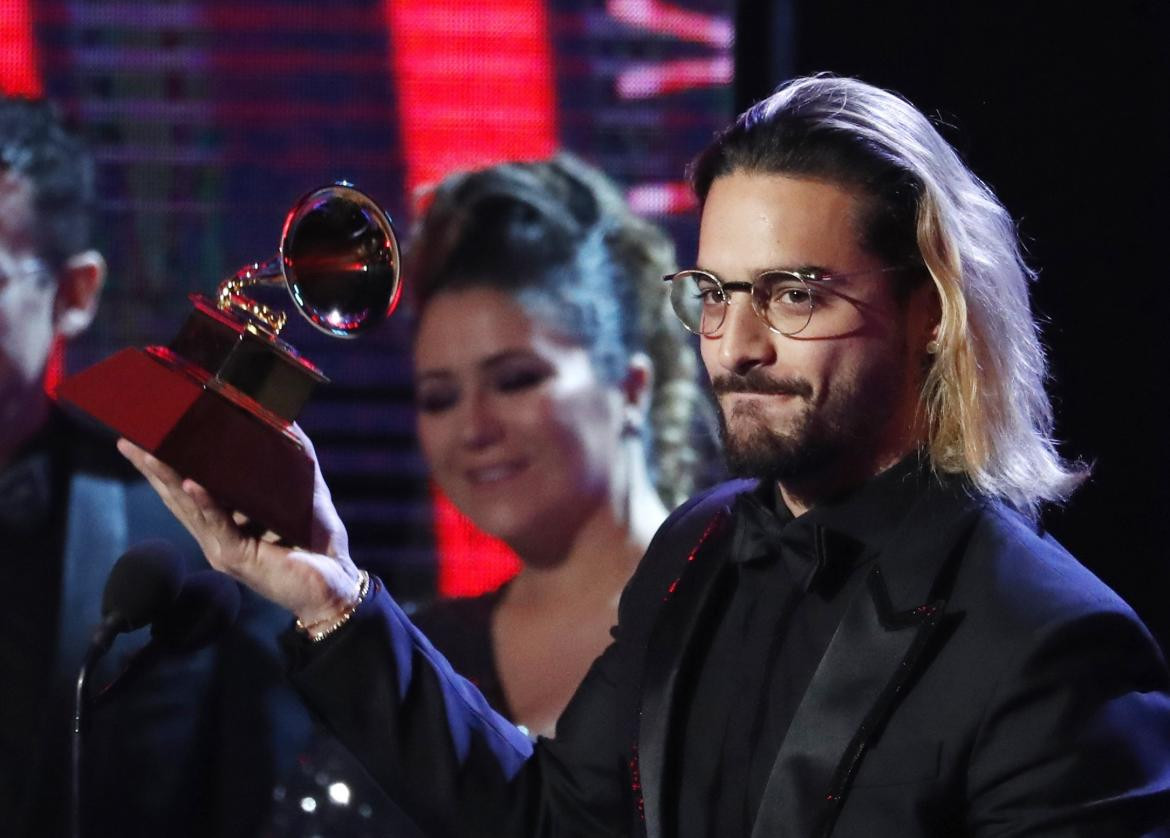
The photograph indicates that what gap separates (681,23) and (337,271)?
67.5 inches

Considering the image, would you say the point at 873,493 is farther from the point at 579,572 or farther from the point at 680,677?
the point at 579,572

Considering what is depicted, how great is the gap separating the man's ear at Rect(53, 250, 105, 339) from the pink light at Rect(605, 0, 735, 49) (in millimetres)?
1486

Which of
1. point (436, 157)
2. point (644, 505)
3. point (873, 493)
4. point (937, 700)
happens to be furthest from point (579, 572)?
point (937, 700)

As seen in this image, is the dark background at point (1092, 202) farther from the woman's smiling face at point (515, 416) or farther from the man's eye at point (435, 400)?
the man's eye at point (435, 400)

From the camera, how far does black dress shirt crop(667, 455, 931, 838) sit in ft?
7.23

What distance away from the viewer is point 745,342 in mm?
2209

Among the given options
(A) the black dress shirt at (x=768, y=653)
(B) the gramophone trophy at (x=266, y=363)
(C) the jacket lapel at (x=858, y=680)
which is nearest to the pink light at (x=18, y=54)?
(B) the gramophone trophy at (x=266, y=363)

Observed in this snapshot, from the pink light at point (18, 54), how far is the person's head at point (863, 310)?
2.25 metres

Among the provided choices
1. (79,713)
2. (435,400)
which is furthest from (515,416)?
(79,713)

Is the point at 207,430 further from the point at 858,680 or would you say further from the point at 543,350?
the point at 543,350

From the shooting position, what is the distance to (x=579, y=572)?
355cm

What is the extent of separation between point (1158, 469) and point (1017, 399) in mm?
785

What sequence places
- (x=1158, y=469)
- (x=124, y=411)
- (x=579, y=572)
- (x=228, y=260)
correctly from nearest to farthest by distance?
(x=124, y=411) → (x=1158, y=469) → (x=579, y=572) → (x=228, y=260)

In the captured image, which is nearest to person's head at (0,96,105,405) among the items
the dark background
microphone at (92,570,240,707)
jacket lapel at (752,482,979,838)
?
microphone at (92,570,240,707)
